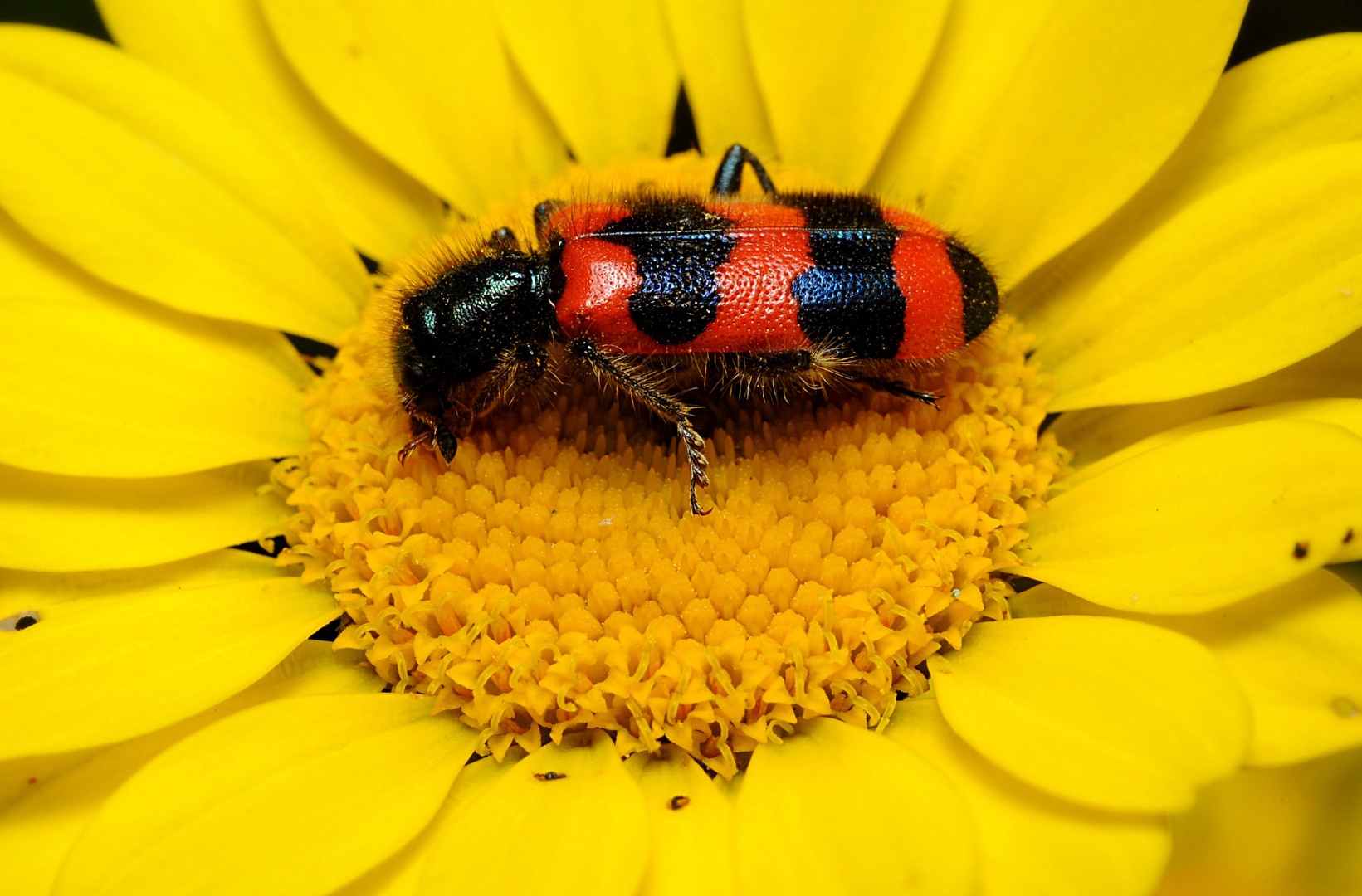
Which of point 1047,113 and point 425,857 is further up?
point 1047,113

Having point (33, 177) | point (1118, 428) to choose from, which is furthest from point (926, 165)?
point (33, 177)

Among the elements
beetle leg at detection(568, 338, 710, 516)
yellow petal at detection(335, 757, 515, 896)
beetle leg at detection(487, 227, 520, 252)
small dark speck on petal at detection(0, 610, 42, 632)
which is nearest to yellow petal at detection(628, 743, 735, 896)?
yellow petal at detection(335, 757, 515, 896)

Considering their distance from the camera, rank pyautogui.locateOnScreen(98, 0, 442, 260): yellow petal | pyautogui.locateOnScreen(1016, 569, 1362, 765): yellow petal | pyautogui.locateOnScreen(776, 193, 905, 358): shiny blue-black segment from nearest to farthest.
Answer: pyautogui.locateOnScreen(1016, 569, 1362, 765): yellow petal < pyautogui.locateOnScreen(776, 193, 905, 358): shiny blue-black segment < pyautogui.locateOnScreen(98, 0, 442, 260): yellow petal

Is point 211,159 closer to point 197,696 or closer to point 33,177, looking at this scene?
point 33,177

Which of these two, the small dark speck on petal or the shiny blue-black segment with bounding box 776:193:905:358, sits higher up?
the shiny blue-black segment with bounding box 776:193:905:358

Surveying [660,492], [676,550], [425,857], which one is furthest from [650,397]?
[425,857]

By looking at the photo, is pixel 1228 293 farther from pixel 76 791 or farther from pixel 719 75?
pixel 76 791

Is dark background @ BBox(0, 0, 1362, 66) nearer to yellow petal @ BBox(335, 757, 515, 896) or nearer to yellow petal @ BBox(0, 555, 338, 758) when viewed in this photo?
yellow petal @ BBox(335, 757, 515, 896)
